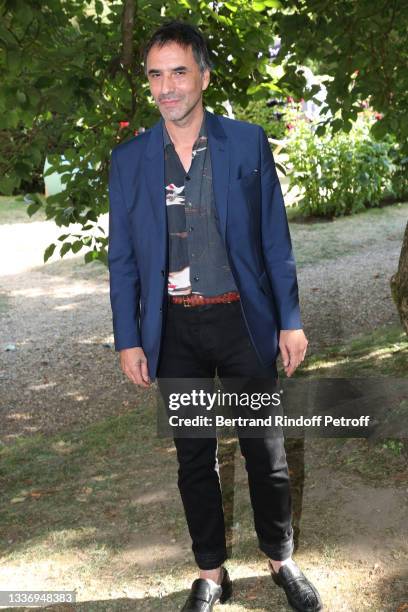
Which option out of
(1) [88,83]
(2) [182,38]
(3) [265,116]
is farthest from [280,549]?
(3) [265,116]

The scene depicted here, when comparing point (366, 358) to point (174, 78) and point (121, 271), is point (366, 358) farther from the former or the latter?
point (174, 78)

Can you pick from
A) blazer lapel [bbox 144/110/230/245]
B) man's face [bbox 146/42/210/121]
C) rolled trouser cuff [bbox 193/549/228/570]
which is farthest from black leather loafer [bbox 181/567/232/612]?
man's face [bbox 146/42/210/121]

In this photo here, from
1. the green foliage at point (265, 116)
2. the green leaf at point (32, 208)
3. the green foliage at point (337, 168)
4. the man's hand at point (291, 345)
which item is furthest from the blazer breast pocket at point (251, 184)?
the green foliage at point (265, 116)

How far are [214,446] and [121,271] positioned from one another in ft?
2.65

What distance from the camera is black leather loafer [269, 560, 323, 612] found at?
3.62 metres

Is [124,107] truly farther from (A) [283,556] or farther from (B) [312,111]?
Result: (B) [312,111]

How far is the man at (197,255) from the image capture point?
325 cm

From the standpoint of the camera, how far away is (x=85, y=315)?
10.5 meters

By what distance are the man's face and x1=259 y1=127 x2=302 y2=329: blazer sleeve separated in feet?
1.07

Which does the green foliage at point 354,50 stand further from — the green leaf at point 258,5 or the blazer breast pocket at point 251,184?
the blazer breast pocket at point 251,184

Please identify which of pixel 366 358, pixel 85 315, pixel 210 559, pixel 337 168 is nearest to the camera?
pixel 210 559

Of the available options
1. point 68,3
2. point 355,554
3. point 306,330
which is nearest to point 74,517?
point 355,554

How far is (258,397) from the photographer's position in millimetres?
3410

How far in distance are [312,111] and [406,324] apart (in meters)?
14.8
